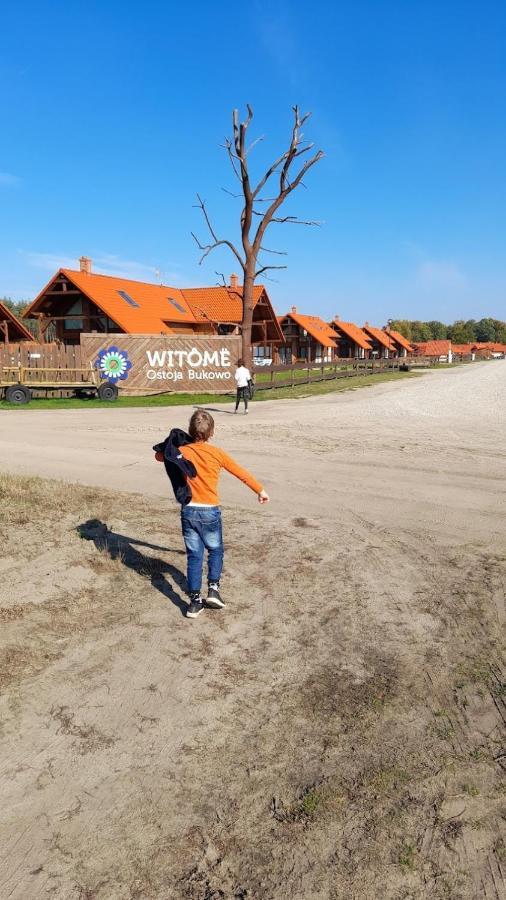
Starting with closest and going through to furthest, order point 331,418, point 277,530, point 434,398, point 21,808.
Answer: point 21,808, point 277,530, point 331,418, point 434,398

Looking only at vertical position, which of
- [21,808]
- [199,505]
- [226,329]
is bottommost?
[21,808]

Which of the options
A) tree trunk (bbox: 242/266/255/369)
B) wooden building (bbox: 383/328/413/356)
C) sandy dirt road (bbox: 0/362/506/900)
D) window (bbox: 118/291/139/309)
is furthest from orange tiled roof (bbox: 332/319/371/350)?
sandy dirt road (bbox: 0/362/506/900)

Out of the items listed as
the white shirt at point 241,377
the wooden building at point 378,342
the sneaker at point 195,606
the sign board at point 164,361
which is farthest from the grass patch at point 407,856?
the wooden building at point 378,342

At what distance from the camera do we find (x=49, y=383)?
21.9 meters

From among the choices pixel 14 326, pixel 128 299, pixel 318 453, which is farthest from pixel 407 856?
pixel 128 299

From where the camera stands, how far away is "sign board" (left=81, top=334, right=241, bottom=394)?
954 inches

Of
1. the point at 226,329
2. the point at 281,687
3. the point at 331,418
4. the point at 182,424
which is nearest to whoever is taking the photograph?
the point at 281,687

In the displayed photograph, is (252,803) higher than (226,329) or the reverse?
the reverse

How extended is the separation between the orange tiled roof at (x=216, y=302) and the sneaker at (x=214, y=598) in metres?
36.0

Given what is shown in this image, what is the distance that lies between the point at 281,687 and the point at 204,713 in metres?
0.51

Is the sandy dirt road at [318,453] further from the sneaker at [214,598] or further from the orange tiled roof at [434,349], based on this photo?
the orange tiled roof at [434,349]

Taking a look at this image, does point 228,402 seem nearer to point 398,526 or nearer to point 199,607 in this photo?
point 398,526

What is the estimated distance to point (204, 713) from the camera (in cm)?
333

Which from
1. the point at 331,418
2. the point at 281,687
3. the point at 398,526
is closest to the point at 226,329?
the point at 331,418
